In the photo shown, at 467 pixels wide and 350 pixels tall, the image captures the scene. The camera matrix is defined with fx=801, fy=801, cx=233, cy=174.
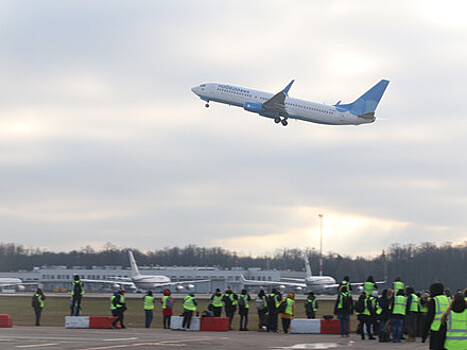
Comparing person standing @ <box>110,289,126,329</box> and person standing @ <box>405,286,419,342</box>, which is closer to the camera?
person standing @ <box>405,286,419,342</box>

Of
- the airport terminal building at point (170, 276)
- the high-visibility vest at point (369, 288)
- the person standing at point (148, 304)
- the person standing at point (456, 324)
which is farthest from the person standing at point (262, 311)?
the airport terminal building at point (170, 276)

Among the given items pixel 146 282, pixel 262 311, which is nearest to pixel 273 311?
pixel 262 311

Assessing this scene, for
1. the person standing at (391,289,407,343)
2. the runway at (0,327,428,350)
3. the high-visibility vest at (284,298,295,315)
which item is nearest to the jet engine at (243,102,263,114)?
the high-visibility vest at (284,298,295,315)

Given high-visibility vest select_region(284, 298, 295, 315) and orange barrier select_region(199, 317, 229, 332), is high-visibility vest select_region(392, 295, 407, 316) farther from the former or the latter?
orange barrier select_region(199, 317, 229, 332)

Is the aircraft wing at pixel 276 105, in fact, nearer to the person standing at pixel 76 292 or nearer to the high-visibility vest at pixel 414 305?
the person standing at pixel 76 292

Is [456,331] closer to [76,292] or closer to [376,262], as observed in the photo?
[76,292]

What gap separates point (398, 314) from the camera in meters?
28.1

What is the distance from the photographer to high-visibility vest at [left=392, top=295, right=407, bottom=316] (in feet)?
91.9

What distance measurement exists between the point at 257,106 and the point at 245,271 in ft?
249

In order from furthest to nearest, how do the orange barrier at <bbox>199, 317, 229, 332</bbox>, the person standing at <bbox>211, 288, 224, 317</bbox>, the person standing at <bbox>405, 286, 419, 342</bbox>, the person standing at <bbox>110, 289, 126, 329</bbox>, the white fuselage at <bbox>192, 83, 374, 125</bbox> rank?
the white fuselage at <bbox>192, 83, 374, 125</bbox>, the person standing at <bbox>211, 288, 224, 317</bbox>, the person standing at <bbox>110, 289, 126, 329</bbox>, the orange barrier at <bbox>199, 317, 229, 332</bbox>, the person standing at <bbox>405, 286, 419, 342</bbox>

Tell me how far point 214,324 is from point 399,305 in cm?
826

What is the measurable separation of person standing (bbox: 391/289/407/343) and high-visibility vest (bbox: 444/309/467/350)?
13583 millimetres

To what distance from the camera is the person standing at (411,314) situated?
2933cm

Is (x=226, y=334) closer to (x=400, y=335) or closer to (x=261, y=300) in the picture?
(x=261, y=300)
